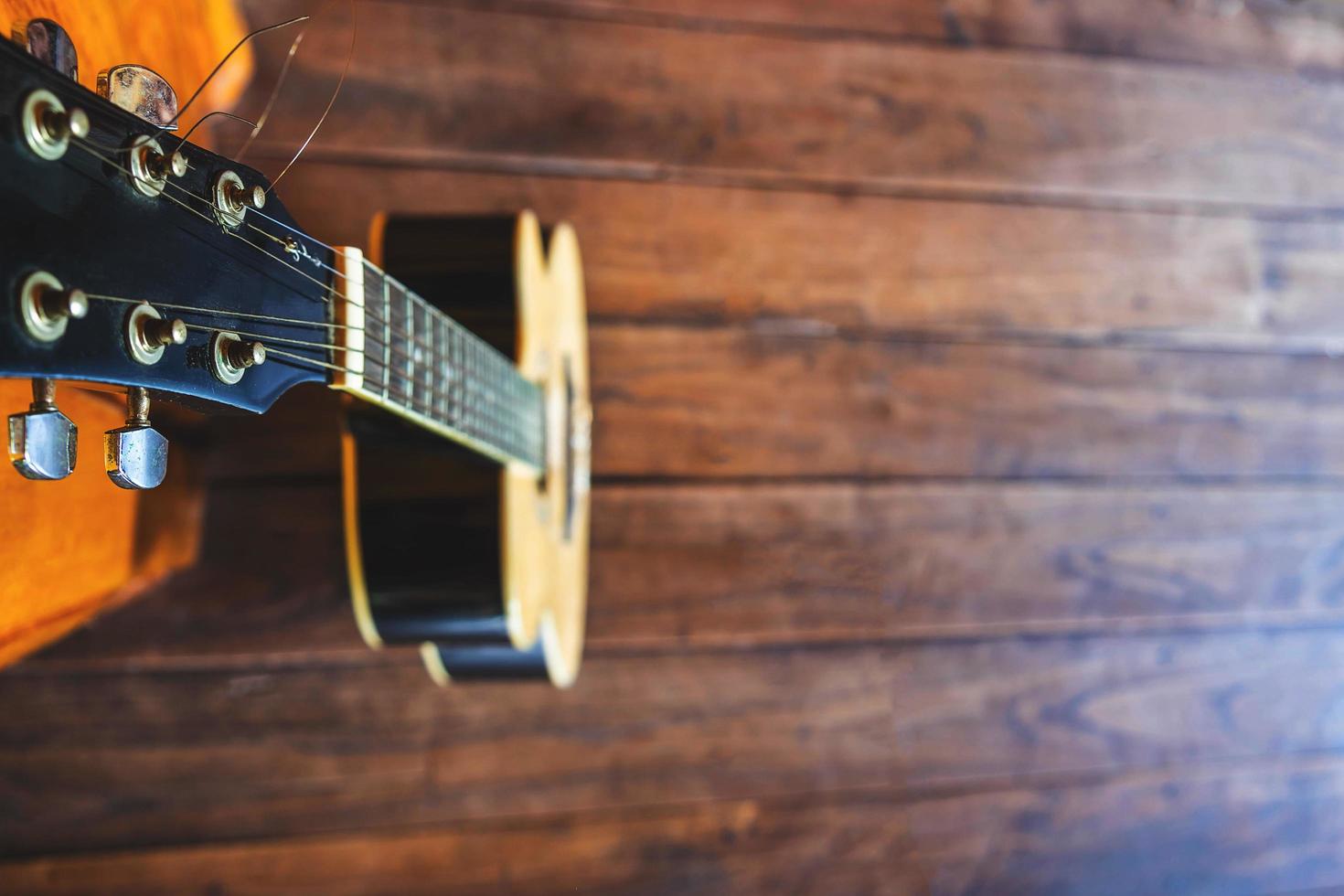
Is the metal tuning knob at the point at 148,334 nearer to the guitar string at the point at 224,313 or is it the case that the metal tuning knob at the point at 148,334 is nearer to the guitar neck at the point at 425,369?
the guitar string at the point at 224,313

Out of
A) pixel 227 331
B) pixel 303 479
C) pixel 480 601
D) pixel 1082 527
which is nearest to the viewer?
pixel 227 331

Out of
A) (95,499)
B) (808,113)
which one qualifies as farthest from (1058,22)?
(95,499)

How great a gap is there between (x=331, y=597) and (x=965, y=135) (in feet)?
2.90

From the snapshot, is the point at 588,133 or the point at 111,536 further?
the point at 588,133

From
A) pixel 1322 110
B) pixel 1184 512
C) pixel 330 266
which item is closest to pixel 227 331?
pixel 330 266

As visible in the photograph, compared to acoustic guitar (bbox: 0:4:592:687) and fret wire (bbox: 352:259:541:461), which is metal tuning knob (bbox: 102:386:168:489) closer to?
acoustic guitar (bbox: 0:4:592:687)

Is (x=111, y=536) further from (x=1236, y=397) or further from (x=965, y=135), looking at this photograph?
(x=1236, y=397)

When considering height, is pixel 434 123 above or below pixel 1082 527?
above

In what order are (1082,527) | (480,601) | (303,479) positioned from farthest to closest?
1. (1082,527)
2. (303,479)
3. (480,601)

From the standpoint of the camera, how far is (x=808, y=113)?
3.46 ft

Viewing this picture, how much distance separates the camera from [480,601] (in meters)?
0.68

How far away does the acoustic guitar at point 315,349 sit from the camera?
0.31m

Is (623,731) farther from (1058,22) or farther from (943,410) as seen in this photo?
(1058,22)

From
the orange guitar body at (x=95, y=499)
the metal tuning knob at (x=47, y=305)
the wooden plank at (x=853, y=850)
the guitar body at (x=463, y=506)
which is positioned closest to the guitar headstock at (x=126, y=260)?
the metal tuning knob at (x=47, y=305)
